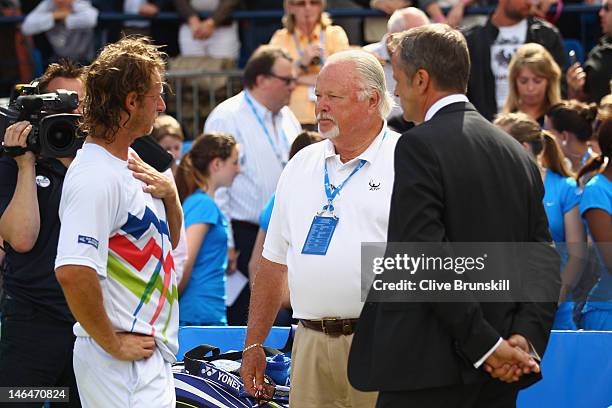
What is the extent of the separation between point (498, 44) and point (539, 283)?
526cm

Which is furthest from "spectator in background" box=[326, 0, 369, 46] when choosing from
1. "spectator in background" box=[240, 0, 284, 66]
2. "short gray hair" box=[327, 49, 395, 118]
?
"short gray hair" box=[327, 49, 395, 118]

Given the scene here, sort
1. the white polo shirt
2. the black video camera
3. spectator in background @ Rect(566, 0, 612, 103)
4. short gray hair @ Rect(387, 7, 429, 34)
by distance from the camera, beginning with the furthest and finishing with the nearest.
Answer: spectator in background @ Rect(566, 0, 612, 103) → short gray hair @ Rect(387, 7, 429, 34) → the black video camera → the white polo shirt

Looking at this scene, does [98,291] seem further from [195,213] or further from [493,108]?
[493,108]

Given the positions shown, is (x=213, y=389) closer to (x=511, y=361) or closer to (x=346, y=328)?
(x=346, y=328)

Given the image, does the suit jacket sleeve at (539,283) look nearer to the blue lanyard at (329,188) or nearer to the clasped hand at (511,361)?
the clasped hand at (511,361)

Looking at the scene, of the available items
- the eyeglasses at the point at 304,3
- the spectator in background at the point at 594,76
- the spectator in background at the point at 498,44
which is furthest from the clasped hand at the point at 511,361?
the eyeglasses at the point at 304,3

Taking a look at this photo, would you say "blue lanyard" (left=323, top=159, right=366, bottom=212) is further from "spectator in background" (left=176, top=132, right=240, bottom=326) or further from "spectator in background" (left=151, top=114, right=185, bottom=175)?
"spectator in background" (left=151, top=114, right=185, bottom=175)

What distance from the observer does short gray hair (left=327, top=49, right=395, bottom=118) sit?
465 centimetres

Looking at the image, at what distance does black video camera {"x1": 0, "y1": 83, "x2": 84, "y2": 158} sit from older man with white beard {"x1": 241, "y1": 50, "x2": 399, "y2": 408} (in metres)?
0.88

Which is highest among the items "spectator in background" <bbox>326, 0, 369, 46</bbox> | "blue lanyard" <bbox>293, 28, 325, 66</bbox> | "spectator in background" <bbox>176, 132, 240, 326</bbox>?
"blue lanyard" <bbox>293, 28, 325, 66</bbox>

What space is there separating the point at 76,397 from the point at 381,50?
370 cm

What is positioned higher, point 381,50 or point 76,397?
point 381,50

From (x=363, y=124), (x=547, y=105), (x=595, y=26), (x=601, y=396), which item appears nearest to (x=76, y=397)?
(x=363, y=124)

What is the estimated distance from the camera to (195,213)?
6.80 m
